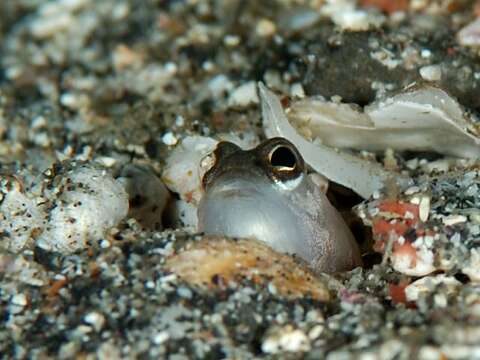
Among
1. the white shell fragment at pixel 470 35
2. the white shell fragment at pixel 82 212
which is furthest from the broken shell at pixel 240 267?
the white shell fragment at pixel 470 35

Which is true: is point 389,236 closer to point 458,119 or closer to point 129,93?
point 458,119

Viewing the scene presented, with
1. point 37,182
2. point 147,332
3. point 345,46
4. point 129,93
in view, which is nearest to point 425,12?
point 345,46

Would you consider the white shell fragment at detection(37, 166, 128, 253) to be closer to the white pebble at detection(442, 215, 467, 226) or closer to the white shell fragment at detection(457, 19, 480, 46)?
the white pebble at detection(442, 215, 467, 226)

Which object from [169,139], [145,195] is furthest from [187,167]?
[169,139]

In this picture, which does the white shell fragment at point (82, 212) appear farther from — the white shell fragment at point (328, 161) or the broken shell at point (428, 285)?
the broken shell at point (428, 285)

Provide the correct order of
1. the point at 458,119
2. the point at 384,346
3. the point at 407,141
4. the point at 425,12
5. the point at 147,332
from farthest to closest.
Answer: the point at 425,12
the point at 407,141
the point at 458,119
the point at 147,332
the point at 384,346

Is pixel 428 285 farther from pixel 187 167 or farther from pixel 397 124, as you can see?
pixel 187 167

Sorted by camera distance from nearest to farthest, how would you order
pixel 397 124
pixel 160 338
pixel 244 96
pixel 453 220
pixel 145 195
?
pixel 160 338 → pixel 453 220 → pixel 397 124 → pixel 145 195 → pixel 244 96
